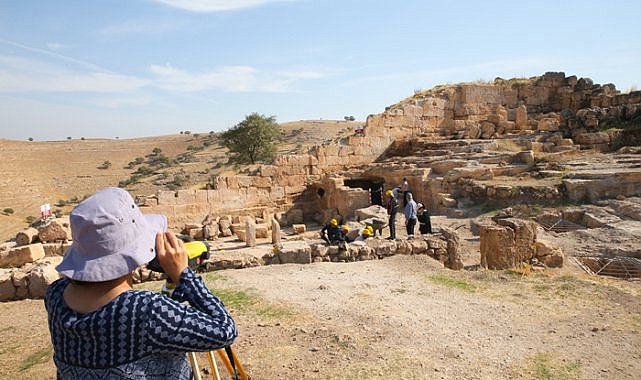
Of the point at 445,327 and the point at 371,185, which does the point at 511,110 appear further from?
the point at 445,327

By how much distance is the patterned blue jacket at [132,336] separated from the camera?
5.89 ft

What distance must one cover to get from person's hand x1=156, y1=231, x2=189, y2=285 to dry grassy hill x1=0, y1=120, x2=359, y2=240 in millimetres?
19582

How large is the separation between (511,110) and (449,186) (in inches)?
362

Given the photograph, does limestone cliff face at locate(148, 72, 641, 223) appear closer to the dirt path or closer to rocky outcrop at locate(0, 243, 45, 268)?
rocky outcrop at locate(0, 243, 45, 268)

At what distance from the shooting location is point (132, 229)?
6.37ft

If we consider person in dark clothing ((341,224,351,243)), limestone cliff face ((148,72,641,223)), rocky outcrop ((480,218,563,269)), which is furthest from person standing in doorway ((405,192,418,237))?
limestone cliff face ((148,72,641,223))

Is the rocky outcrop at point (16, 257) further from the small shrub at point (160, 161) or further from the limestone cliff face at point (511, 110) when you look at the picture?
the small shrub at point (160, 161)

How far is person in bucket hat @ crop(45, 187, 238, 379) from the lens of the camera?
5.91 ft

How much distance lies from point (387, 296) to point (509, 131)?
16.0 meters

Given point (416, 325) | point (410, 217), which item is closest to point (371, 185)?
point (410, 217)

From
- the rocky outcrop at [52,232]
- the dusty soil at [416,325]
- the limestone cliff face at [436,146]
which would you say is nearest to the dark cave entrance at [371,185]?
the limestone cliff face at [436,146]

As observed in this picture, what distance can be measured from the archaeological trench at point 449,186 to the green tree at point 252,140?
10627 mm

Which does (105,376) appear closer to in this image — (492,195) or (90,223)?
(90,223)

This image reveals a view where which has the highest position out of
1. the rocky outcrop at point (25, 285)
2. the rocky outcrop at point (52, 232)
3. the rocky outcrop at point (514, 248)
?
the rocky outcrop at point (52, 232)
